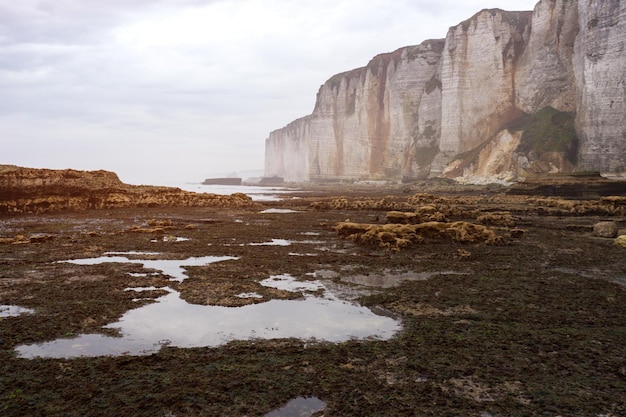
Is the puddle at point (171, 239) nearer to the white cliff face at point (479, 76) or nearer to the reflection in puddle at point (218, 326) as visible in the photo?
the reflection in puddle at point (218, 326)

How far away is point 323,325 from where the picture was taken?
7.55m

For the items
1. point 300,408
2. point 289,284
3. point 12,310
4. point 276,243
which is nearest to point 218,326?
point 300,408

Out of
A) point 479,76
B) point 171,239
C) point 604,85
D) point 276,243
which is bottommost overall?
point 276,243

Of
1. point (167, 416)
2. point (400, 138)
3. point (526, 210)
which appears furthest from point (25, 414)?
point (400, 138)

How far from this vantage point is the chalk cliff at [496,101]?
49.8 m

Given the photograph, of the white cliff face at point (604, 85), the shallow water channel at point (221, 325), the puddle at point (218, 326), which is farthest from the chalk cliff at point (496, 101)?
the puddle at point (218, 326)

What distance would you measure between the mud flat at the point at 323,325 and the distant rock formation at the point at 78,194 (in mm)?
14380

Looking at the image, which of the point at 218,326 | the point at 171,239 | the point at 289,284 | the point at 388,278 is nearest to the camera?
the point at 218,326

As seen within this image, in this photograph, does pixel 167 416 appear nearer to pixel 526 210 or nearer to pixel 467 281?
pixel 467 281

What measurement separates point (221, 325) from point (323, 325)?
170 centimetres

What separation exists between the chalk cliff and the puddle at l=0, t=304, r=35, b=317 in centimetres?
5529

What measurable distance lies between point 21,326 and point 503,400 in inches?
279

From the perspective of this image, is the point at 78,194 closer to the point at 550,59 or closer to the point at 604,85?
the point at 604,85

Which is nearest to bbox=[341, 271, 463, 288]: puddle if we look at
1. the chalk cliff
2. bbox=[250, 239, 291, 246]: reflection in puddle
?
bbox=[250, 239, 291, 246]: reflection in puddle
